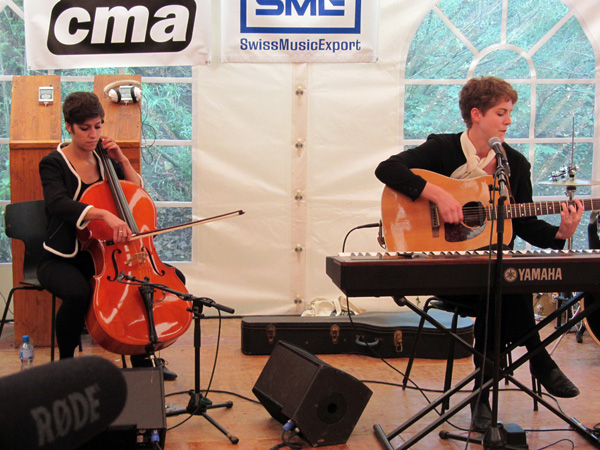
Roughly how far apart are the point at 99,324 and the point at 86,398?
2011mm

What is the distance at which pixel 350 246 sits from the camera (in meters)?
4.53

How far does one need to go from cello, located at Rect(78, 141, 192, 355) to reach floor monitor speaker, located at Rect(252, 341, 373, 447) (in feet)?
1.59

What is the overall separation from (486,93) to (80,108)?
180cm

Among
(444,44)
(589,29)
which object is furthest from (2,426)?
(589,29)

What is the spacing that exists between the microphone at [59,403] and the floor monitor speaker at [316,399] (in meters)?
1.75

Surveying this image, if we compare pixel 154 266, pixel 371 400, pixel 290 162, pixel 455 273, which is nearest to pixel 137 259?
pixel 154 266

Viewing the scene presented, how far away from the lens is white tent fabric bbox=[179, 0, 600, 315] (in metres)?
4.43

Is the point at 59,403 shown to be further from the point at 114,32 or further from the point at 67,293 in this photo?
the point at 114,32

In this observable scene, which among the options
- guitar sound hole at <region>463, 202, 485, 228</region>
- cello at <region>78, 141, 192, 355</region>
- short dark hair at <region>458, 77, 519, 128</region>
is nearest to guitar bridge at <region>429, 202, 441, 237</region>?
guitar sound hole at <region>463, 202, 485, 228</region>

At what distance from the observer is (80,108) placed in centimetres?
288

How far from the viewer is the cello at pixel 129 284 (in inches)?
99.6

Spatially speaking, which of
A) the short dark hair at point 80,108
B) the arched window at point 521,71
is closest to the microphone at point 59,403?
the short dark hair at point 80,108

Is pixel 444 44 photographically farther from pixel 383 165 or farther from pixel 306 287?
→ pixel 383 165

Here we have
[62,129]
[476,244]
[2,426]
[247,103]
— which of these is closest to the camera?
[2,426]
